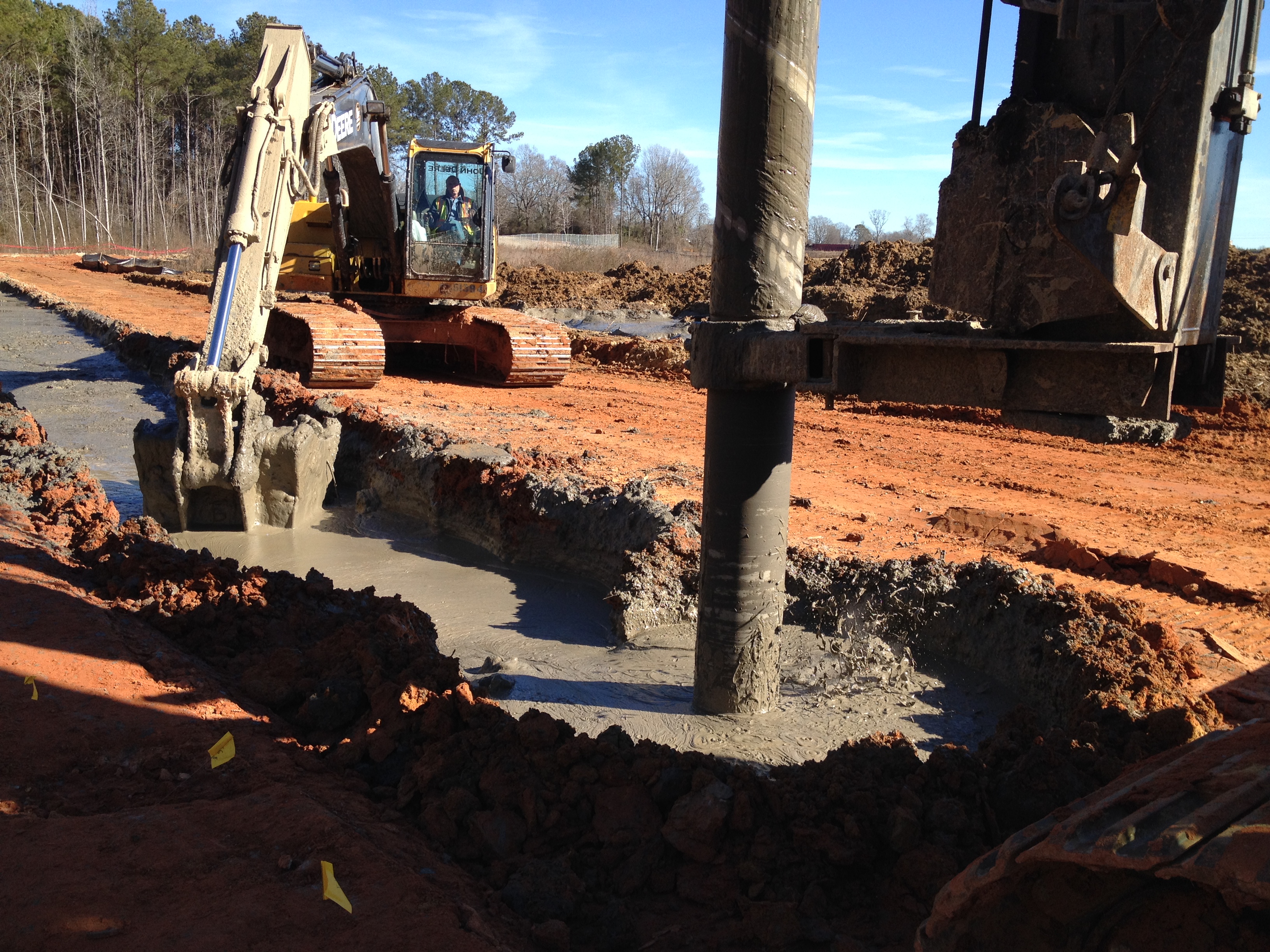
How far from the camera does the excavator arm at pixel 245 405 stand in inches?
283

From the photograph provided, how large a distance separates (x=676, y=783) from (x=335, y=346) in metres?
10.2

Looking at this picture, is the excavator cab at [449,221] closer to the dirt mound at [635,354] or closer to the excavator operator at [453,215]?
the excavator operator at [453,215]

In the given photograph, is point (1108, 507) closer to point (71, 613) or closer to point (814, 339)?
point (814, 339)

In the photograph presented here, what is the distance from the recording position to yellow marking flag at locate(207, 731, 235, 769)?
332cm

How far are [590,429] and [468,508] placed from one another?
3.40 m

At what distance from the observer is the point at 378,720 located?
12.1ft

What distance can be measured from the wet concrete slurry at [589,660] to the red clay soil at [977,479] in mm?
1136

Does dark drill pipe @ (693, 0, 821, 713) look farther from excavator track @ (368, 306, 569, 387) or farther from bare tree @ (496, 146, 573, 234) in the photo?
bare tree @ (496, 146, 573, 234)

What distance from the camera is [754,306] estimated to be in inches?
151

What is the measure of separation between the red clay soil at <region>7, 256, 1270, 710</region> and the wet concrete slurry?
3.73 feet

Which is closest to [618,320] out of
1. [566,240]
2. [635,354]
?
[635,354]

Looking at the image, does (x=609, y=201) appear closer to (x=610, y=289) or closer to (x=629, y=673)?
(x=610, y=289)

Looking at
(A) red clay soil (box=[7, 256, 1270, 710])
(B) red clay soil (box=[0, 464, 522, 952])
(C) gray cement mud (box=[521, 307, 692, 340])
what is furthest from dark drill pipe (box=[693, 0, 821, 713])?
(C) gray cement mud (box=[521, 307, 692, 340])

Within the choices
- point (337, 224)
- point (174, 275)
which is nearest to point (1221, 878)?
point (337, 224)
